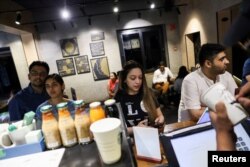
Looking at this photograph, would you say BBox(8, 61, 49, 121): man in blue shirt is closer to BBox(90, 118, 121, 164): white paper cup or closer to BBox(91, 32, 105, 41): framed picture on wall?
BBox(90, 118, 121, 164): white paper cup

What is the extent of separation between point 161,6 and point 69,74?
367cm

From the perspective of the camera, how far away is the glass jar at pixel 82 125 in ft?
3.02

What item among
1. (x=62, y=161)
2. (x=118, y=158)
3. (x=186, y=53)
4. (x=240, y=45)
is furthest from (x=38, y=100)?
(x=186, y=53)

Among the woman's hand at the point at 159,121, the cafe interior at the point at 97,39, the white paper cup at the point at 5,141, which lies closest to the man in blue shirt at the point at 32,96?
the white paper cup at the point at 5,141

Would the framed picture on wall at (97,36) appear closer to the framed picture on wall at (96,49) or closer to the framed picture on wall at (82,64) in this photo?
the framed picture on wall at (96,49)

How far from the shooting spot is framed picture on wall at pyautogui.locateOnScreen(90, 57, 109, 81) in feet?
20.7

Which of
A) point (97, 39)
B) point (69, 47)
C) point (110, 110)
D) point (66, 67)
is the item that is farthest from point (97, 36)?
point (110, 110)

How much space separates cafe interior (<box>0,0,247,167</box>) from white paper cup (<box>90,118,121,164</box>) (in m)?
4.38

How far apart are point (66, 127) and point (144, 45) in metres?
5.87

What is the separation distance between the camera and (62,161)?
0.82 meters

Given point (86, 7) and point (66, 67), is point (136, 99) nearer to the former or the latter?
point (66, 67)

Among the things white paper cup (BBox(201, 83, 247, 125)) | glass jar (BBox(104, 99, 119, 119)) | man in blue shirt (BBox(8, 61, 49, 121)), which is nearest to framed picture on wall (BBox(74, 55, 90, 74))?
man in blue shirt (BBox(8, 61, 49, 121))

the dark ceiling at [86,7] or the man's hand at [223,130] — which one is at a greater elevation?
the dark ceiling at [86,7]

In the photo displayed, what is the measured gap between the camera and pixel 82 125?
3.03 feet
